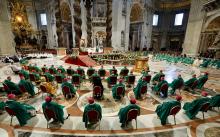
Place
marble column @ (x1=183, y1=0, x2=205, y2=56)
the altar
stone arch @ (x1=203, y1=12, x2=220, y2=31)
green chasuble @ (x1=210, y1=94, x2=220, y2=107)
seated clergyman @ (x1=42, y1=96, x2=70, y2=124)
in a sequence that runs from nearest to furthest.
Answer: seated clergyman @ (x1=42, y1=96, x2=70, y2=124), green chasuble @ (x1=210, y1=94, x2=220, y2=107), the altar, stone arch @ (x1=203, y1=12, x2=220, y2=31), marble column @ (x1=183, y1=0, x2=205, y2=56)

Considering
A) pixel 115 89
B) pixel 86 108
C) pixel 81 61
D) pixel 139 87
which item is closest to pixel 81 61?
pixel 81 61

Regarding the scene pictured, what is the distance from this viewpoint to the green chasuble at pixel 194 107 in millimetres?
4751

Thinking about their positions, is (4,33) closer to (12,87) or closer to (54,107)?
(12,87)

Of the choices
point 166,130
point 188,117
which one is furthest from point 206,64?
point 166,130

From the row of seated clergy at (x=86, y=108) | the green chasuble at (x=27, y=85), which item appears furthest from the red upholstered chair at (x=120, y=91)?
the green chasuble at (x=27, y=85)

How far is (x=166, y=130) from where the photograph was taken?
4.31 m

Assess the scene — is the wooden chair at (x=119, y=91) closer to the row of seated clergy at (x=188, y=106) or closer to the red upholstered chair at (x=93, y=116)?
the row of seated clergy at (x=188, y=106)

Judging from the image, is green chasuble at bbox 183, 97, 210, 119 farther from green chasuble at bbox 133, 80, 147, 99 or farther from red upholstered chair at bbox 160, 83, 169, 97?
green chasuble at bbox 133, 80, 147, 99

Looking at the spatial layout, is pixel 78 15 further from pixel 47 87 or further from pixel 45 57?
pixel 47 87

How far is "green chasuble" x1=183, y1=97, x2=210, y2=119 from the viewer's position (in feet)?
15.6

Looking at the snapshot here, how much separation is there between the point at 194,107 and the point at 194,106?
49mm

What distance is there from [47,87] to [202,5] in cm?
2507

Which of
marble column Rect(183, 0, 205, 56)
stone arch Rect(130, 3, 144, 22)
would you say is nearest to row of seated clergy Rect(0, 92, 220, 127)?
marble column Rect(183, 0, 205, 56)

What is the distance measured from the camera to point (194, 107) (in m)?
4.89
